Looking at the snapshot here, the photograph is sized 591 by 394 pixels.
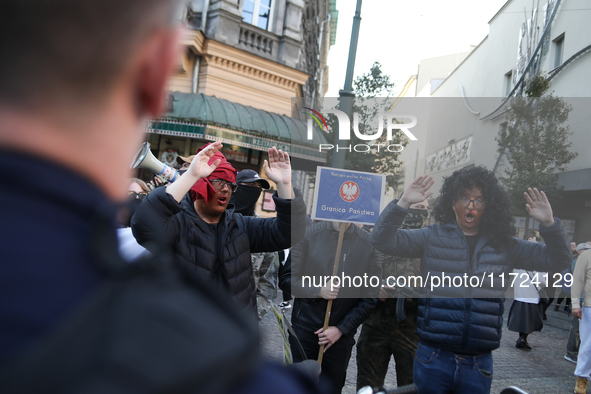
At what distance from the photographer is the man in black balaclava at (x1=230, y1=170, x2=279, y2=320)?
4.23 m

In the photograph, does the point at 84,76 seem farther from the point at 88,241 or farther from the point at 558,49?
the point at 558,49

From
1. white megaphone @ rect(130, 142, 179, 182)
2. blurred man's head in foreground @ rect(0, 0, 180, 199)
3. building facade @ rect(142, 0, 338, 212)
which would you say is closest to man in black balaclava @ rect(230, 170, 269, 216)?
white megaphone @ rect(130, 142, 179, 182)

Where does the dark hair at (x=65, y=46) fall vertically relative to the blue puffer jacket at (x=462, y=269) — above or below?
above

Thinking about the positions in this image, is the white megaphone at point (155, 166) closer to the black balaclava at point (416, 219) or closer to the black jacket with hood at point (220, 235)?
the black jacket with hood at point (220, 235)

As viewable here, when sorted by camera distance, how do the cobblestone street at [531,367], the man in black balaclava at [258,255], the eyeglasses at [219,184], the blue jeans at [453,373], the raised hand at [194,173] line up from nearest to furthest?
the raised hand at [194,173] < the blue jeans at [453,373] < the eyeglasses at [219,184] < the man in black balaclava at [258,255] < the cobblestone street at [531,367]

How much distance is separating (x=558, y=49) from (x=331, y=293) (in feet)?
8.40

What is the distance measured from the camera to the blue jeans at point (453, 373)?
2918 mm

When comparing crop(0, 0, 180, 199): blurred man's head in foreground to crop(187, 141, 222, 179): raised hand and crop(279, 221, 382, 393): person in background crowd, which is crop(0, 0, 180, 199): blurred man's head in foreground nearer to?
crop(187, 141, 222, 179): raised hand

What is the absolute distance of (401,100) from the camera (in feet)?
10.7

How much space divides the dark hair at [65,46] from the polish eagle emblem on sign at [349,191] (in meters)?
2.72

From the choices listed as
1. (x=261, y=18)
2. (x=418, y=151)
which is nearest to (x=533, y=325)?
(x=418, y=151)

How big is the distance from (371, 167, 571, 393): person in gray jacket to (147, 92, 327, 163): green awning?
743cm

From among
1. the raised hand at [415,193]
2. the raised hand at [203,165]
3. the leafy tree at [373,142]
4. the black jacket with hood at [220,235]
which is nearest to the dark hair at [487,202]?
the raised hand at [415,193]

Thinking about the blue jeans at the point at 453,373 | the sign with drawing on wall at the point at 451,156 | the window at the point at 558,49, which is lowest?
the blue jeans at the point at 453,373
